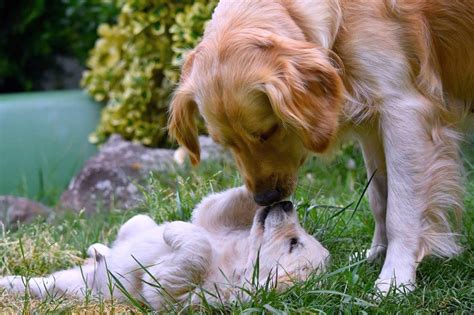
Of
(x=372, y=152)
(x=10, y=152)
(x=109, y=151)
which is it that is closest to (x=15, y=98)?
(x=10, y=152)

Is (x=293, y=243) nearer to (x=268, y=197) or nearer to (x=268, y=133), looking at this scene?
(x=268, y=197)

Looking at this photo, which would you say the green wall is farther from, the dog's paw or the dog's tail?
the dog's paw

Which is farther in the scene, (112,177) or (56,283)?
(112,177)

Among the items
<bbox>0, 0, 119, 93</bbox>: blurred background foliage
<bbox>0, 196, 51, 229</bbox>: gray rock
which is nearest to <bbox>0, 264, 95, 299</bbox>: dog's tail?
<bbox>0, 196, 51, 229</bbox>: gray rock

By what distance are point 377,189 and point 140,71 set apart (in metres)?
3.34

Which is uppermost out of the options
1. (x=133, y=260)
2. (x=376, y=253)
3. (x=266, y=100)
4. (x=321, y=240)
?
(x=266, y=100)

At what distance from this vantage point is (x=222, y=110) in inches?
143

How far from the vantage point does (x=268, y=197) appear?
147 inches

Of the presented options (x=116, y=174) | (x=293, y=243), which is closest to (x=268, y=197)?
(x=293, y=243)

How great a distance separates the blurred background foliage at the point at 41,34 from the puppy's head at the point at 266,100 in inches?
178

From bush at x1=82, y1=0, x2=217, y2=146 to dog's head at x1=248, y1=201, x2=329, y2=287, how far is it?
3.34 metres

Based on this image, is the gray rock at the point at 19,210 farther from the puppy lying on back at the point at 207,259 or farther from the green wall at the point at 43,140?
the puppy lying on back at the point at 207,259

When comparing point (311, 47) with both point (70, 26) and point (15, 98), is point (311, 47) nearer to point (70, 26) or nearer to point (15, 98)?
point (15, 98)

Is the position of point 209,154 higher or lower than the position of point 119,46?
lower
